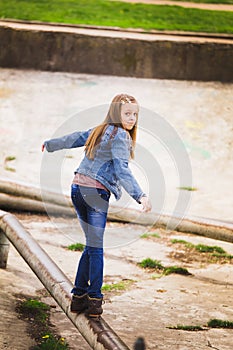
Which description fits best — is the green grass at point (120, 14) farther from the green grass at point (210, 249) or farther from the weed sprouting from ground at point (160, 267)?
the weed sprouting from ground at point (160, 267)

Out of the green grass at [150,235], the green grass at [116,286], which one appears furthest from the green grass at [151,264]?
the green grass at [150,235]

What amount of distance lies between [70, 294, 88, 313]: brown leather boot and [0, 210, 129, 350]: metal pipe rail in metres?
0.04

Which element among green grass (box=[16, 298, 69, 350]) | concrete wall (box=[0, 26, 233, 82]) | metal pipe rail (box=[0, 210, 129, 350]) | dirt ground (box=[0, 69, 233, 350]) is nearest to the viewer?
metal pipe rail (box=[0, 210, 129, 350])

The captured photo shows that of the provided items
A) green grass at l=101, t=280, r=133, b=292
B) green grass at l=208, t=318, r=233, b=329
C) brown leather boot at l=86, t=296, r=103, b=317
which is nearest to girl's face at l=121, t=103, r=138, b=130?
brown leather boot at l=86, t=296, r=103, b=317

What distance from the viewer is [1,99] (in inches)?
447

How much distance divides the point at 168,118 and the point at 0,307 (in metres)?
6.24

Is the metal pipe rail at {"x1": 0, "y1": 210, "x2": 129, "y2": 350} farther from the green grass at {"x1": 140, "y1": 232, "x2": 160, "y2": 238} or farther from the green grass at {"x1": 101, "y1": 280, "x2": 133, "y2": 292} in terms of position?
the green grass at {"x1": 140, "y1": 232, "x2": 160, "y2": 238}

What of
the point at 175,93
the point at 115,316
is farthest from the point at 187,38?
the point at 115,316

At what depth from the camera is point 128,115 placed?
403cm

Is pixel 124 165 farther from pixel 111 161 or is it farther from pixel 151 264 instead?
pixel 151 264

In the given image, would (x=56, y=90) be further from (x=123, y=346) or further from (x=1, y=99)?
(x=123, y=346)

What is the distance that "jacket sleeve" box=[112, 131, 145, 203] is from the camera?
385cm

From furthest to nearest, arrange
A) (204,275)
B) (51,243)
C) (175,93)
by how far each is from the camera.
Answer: (175,93), (51,243), (204,275)

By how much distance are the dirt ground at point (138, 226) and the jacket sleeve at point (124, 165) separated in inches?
43.1
